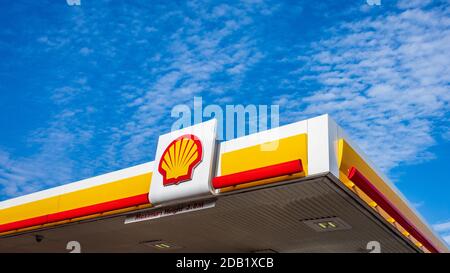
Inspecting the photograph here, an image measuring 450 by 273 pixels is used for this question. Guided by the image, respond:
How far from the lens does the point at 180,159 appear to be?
1143 cm

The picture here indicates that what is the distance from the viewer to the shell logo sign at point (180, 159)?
1098 cm

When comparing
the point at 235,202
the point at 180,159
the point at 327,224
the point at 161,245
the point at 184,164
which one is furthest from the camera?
the point at 161,245

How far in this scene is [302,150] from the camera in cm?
949

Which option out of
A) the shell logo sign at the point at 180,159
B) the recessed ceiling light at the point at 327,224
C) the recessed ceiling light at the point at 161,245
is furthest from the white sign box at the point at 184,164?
the recessed ceiling light at the point at 161,245

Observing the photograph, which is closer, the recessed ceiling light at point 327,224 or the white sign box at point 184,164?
the white sign box at point 184,164

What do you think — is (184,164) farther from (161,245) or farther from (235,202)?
(161,245)

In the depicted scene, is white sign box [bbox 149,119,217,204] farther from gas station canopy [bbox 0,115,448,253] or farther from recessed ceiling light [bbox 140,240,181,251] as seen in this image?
recessed ceiling light [bbox 140,240,181,251]

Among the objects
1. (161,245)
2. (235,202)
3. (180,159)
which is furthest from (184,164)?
(161,245)

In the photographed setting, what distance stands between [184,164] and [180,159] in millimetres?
279

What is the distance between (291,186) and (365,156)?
2.74m

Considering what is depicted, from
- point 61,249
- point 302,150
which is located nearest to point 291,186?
point 302,150

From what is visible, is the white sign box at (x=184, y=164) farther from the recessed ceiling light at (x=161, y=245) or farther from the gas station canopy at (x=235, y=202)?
the recessed ceiling light at (x=161, y=245)

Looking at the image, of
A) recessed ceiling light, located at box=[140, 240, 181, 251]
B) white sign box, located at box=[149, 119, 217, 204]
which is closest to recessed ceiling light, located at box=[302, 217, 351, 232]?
white sign box, located at box=[149, 119, 217, 204]
